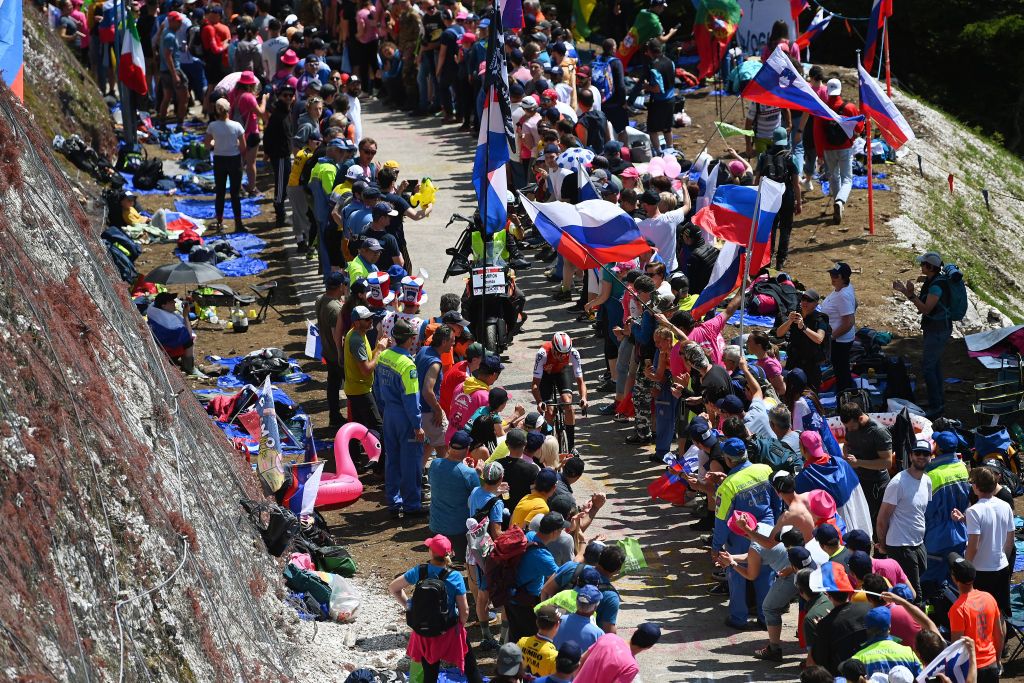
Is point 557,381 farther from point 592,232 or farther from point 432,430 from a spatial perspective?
point 592,232

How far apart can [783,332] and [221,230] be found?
10.2 m

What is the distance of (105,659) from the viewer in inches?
345

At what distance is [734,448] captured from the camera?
1151 centimetres

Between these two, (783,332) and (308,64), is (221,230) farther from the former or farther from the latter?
(783,332)

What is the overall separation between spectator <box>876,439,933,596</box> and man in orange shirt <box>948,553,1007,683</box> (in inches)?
43.0

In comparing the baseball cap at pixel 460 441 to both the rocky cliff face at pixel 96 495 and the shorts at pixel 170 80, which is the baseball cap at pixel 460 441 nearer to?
the rocky cliff face at pixel 96 495

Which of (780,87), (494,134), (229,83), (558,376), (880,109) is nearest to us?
(558,376)

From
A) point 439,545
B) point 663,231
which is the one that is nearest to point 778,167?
point 663,231

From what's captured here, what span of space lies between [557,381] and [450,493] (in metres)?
2.63

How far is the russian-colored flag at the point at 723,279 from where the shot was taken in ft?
49.3

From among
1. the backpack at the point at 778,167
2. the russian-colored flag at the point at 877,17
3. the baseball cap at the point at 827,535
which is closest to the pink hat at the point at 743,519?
the baseball cap at the point at 827,535

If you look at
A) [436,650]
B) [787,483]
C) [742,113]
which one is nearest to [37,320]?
[436,650]

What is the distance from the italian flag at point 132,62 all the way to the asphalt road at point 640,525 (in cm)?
553

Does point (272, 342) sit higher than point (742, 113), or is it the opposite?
point (742, 113)
